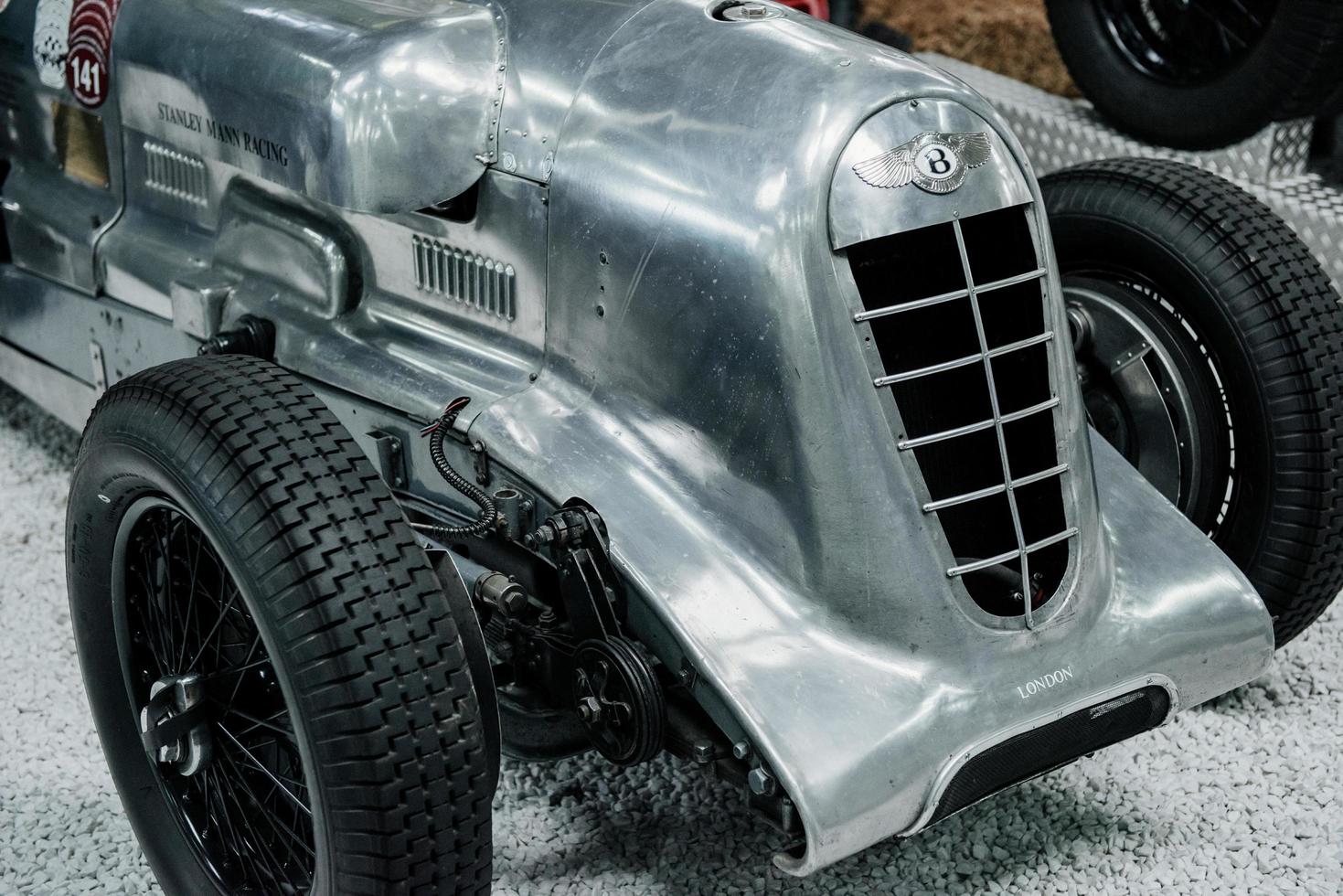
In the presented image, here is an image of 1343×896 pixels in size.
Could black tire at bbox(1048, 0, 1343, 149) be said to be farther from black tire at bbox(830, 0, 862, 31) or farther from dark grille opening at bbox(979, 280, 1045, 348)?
dark grille opening at bbox(979, 280, 1045, 348)

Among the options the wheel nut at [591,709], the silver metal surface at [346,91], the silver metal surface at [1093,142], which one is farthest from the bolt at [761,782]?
the silver metal surface at [1093,142]

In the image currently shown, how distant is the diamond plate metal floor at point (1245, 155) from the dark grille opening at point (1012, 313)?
1.47 metres

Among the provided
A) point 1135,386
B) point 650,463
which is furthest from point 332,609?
point 1135,386

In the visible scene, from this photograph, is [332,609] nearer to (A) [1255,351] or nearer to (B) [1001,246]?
(B) [1001,246]

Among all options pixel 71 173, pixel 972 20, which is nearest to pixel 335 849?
pixel 71 173

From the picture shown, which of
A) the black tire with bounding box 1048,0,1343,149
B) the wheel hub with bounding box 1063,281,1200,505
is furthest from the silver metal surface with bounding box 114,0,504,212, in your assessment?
the black tire with bounding box 1048,0,1343,149

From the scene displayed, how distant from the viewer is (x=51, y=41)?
10.2ft

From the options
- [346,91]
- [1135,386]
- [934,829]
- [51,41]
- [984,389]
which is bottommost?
[934,829]

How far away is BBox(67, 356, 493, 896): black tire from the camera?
1.78 m

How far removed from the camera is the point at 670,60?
7.22 ft

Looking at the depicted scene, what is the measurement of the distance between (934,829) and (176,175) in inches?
73.9

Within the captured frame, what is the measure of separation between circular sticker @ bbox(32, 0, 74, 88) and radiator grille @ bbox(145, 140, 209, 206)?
324 millimetres

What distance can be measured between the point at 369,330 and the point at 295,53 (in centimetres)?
48

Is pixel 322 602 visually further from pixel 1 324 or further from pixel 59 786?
pixel 1 324
